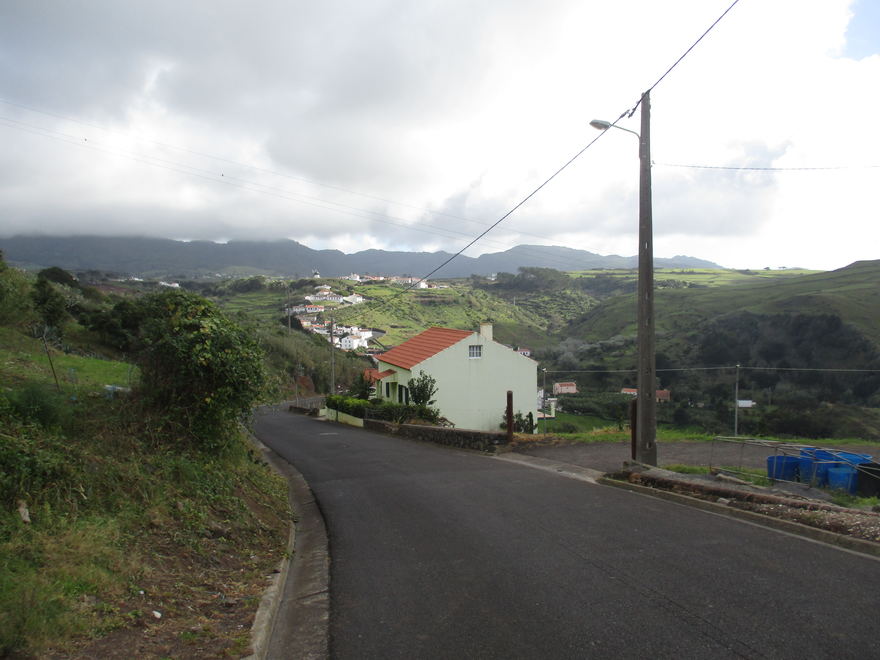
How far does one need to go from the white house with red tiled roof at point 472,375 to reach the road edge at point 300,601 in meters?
20.9

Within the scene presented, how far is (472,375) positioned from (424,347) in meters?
3.60

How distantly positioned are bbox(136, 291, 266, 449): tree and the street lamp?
678cm

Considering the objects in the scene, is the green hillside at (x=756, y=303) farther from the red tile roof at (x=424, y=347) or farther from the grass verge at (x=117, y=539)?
the grass verge at (x=117, y=539)

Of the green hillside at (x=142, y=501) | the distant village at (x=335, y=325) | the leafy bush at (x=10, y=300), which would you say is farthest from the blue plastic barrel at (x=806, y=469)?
the distant village at (x=335, y=325)

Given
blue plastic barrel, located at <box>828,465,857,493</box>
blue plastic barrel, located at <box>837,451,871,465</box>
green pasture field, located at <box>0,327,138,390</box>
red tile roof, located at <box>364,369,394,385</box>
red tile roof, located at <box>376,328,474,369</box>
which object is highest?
red tile roof, located at <box>376,328,474,369</box>

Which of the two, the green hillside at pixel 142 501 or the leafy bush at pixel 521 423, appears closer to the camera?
the green hillside at pixel 142 501

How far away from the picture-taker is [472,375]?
1186 inches

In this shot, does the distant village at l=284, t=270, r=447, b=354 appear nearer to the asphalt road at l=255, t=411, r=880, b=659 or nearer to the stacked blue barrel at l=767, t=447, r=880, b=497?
the stacked blue barrel at l=767, t=447, r=880, b=497

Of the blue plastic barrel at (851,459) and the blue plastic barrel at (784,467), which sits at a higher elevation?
the blue plastic barrel at (851,459)

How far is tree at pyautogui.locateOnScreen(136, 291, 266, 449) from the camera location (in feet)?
26.1

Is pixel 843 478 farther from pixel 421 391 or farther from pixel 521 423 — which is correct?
pixel 521 423

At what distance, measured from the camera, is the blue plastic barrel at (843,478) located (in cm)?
914

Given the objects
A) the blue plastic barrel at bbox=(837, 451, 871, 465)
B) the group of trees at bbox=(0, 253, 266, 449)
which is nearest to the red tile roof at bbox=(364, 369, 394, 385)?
the group of trees at bbox=(0, 253, 266, 449)

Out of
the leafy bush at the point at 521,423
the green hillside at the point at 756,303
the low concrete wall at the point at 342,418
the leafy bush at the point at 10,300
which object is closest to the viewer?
the leafy bush at the point at 10,300
